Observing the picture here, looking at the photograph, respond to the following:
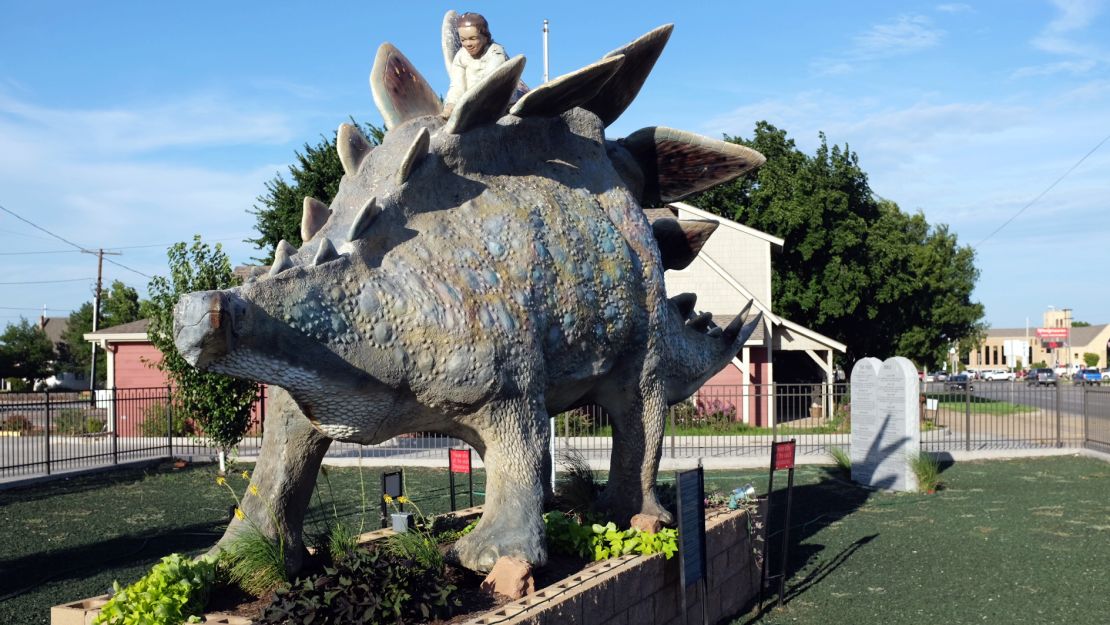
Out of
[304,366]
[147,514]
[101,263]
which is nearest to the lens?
[304,366]

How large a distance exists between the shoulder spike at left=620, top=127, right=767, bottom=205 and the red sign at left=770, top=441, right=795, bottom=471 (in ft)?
7.22

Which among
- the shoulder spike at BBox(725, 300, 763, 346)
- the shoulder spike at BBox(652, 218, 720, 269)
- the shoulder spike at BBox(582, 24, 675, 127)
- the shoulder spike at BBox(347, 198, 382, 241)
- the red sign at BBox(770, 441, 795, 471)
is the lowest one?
the red sign at BBox(770, 441, 795, 471)

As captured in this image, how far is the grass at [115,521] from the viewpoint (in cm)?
875

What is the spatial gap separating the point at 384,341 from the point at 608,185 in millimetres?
2497

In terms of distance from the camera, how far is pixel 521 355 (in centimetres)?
567

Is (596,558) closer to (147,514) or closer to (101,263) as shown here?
(147,514)

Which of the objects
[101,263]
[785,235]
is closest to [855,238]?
[785,235]

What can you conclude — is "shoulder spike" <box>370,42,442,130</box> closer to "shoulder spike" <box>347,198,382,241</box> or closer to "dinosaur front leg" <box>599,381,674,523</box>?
"shoulder spike" <box>347,198,382,241</box>

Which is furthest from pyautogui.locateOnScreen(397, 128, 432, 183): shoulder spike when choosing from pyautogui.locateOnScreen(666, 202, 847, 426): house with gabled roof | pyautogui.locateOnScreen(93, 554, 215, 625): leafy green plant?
pyautogui.locateOnScreen(666, 202, 847, 426): house with gabled roof

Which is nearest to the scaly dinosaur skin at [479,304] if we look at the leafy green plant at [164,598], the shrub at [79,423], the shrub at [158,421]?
the leafy green plant at [164,598]

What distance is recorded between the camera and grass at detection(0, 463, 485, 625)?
28.7 feet

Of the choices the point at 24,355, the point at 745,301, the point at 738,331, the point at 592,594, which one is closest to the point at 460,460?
the point at 738,331

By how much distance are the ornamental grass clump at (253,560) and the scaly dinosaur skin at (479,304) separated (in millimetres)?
305

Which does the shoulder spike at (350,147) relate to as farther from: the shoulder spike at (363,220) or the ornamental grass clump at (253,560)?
the ornamental grass clump at (253,560)
